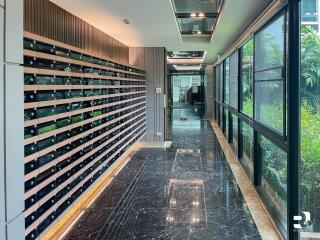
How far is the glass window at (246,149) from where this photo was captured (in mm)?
5766

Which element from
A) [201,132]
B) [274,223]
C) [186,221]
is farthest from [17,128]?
[201,132]

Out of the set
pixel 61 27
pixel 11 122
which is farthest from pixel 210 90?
pixel 11 122

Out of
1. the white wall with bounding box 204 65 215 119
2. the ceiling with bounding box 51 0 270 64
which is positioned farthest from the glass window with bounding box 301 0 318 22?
the white wall with bounding box 204 65 215 119

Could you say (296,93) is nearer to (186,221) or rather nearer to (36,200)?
(186,221)

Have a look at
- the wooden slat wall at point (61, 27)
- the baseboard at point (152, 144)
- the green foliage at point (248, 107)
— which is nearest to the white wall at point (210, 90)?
the baseboard at point (152, 144)

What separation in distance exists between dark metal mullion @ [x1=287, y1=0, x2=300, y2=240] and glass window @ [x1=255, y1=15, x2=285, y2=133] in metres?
0.36

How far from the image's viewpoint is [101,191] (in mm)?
5156

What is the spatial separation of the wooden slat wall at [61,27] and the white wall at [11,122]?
1.56m

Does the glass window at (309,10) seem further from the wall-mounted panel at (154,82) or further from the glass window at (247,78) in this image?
the wall-mounted panel at (154,82)

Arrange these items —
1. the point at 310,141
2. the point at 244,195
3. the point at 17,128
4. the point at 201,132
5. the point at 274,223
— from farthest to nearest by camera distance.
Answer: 1. the point at 201,132
2. the point at 244,195
3. the point at 274,223
4. the point at 310,141
5. the point at 17,128

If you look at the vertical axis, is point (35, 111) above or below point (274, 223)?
above

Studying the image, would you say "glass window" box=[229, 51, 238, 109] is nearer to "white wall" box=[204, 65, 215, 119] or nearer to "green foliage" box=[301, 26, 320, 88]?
"green foliage" box=[301, 26, 320, 88]

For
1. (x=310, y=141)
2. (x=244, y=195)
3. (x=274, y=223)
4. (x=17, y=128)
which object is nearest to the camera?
(x=17, y=128)

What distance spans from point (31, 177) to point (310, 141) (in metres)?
2.19
